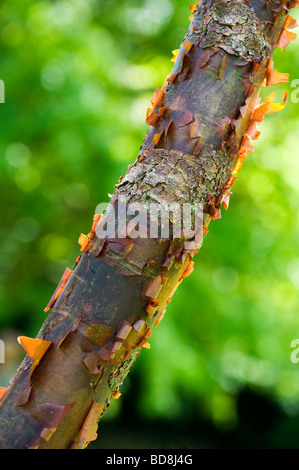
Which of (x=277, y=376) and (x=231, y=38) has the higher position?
(x=231, y=38)

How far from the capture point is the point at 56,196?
3750 millimetres

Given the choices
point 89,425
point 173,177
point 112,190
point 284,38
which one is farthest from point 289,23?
point 112,190

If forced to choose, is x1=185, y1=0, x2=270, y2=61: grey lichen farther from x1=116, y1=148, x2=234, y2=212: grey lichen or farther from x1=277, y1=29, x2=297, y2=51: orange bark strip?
x1=116, y1=148, x2=234, y2=212: grey lichen

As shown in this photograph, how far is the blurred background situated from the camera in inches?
124

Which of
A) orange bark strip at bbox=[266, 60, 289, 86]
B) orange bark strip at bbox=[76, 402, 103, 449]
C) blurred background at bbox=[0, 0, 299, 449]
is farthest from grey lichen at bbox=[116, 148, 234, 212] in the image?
blurred background at bbox=[0, 0, 299, 449]

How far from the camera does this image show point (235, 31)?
0.72m

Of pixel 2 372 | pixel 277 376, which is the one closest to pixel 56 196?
pixel 2 372

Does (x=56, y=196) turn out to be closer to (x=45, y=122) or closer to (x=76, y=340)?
(x=45, y=122)

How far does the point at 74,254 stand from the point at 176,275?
2954 millimetres

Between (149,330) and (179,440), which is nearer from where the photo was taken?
(149,330)

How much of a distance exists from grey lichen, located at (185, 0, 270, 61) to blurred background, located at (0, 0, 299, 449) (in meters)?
2.32

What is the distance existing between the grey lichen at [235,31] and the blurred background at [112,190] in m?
2.32

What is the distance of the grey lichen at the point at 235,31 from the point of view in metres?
0.72

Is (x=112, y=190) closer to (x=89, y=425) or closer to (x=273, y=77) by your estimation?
(x=273, y=77)
